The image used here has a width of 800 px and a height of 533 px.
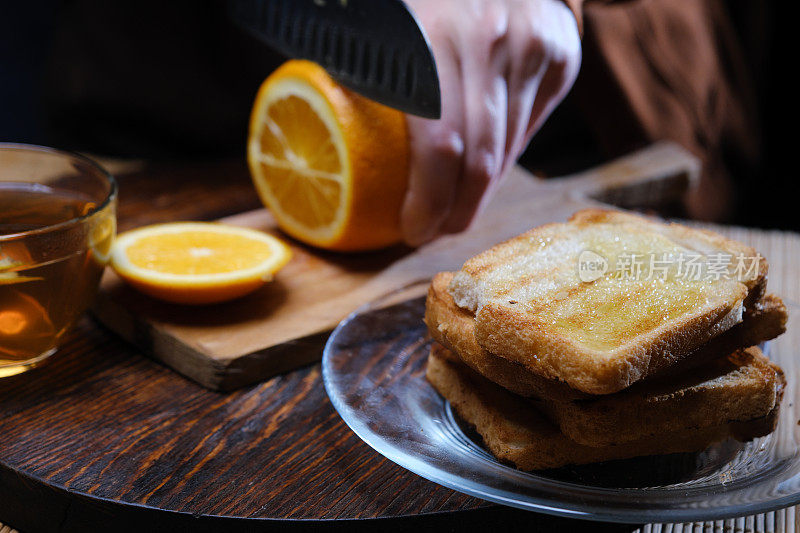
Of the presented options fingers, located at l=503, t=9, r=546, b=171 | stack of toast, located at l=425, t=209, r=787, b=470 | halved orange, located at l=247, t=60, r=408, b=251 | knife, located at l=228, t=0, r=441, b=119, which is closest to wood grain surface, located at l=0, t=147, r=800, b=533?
stack of toast, located at l=425, t=209, r=787, b=470

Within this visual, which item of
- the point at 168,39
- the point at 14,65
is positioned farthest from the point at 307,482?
the point at 14,65

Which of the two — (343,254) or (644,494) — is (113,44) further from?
(644,494)

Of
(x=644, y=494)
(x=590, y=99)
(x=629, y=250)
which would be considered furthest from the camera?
(x=590, y=99)

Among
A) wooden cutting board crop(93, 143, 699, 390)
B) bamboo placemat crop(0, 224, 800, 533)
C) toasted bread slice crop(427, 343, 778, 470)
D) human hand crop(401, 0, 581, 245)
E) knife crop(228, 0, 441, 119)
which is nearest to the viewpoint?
toasted bread slice crop(427, 343, 778, 470)

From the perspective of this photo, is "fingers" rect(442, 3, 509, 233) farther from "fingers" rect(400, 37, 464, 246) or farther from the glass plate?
the glass plate

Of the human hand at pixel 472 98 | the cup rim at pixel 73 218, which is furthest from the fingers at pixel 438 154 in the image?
the cup rim at pixel 73 218

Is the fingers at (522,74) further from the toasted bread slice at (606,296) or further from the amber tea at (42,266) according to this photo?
the amber tea at (42,266)

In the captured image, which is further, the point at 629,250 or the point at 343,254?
the point at 343,254
